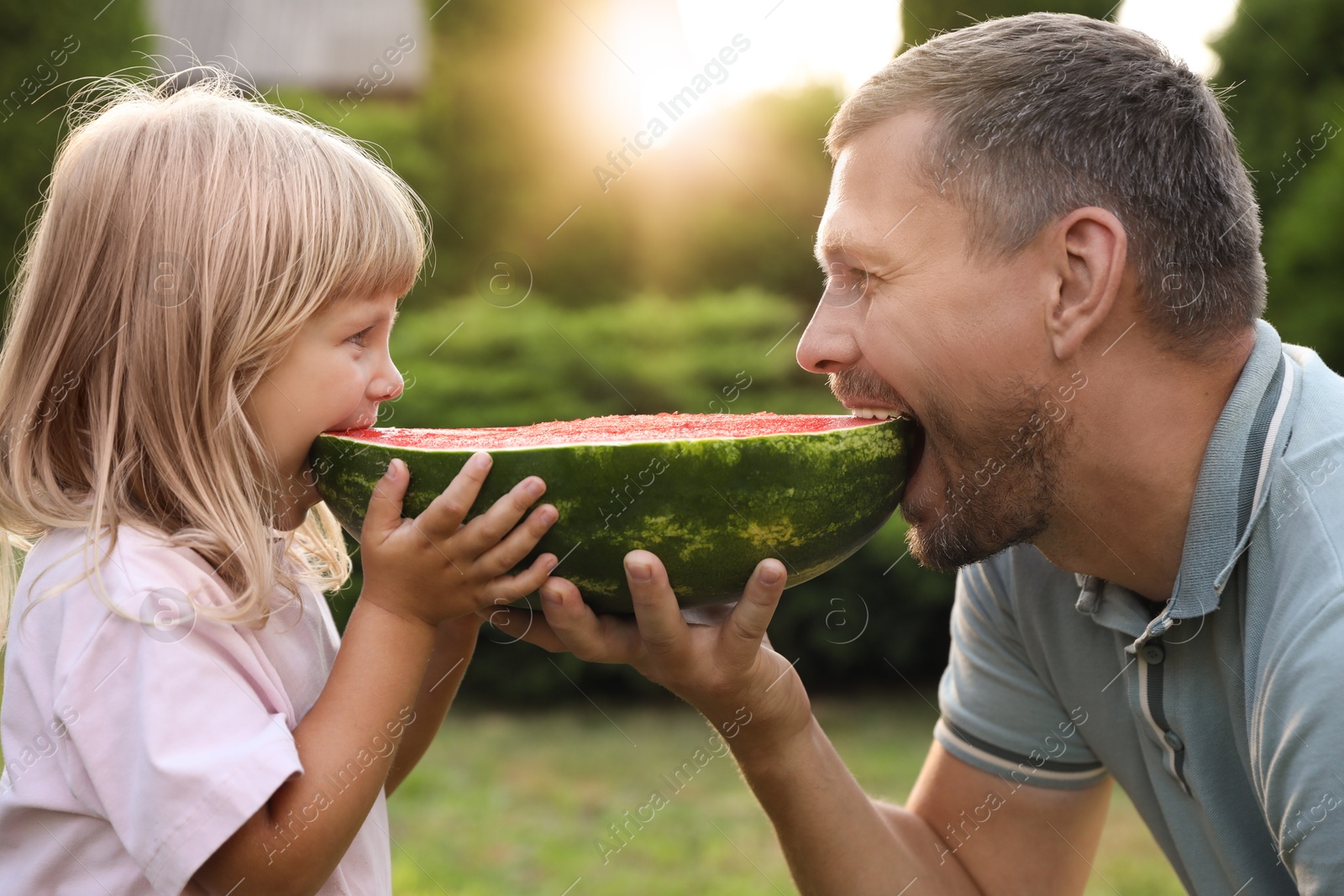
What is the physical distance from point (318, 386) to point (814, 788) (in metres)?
1.60

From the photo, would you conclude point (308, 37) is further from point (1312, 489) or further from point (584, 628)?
point (1312, 489)

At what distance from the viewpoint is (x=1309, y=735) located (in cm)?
217

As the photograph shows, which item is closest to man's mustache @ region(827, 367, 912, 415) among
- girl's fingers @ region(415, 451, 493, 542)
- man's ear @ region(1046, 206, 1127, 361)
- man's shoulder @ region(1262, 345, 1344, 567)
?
man's ear @ region(1046, 206, 1127, 361)

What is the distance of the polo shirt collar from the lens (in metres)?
2.43

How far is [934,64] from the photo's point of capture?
9.08ft

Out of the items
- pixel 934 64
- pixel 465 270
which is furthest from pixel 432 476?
pixel 465 270

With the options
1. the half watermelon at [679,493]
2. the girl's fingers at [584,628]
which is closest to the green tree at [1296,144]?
the half watermelon at [679,493]

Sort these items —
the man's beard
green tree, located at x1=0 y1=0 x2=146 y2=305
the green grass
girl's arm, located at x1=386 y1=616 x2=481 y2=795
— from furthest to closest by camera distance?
green tree, located at x1=0 y1=0 x2=146 y2=305
the green grass
girl's arm, located at x1=386 y1=616 x2=481 y2=795
the man's beard

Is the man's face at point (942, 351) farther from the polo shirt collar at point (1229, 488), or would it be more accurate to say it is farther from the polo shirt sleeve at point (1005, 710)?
the polo shirt sleeve at point (1005, 710)

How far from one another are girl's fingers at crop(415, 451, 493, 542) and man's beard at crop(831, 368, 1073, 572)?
38.5 inches

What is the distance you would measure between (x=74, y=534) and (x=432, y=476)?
770 mm

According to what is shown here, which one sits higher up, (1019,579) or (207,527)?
(207,527)

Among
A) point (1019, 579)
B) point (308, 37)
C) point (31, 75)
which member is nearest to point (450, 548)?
point (1019, 579)
